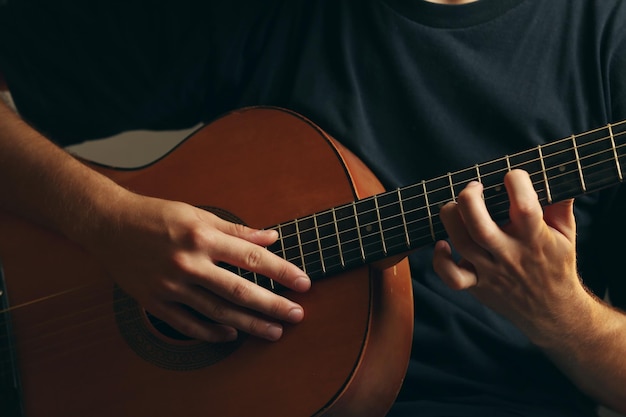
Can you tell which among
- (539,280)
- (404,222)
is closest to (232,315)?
(404,222)

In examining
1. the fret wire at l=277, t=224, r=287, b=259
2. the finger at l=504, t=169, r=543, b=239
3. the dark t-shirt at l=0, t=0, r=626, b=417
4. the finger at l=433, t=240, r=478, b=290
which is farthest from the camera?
the dark t-shirt at l=0, t=0, r=626, b=417

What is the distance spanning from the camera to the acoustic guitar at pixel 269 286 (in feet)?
2.90

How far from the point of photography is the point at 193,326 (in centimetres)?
99

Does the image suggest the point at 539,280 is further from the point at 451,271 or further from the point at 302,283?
the point at 302,283

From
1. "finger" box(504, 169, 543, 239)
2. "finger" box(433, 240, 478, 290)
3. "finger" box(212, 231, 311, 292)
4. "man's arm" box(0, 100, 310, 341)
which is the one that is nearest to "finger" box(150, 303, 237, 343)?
"man's arm" box(0, 100, 310, 341)

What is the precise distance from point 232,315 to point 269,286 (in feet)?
0.22

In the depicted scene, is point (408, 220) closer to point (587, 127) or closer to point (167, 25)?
point (587, 127)

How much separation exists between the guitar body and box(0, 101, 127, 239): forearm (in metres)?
0.04

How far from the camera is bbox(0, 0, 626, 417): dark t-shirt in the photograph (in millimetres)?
1077

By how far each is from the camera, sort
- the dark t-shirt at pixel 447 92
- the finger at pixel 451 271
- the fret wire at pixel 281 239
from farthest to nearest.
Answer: the dark t-shirt at pixel 447 92, the fret wire at pixel 281 239, the finger at pixel 451 271

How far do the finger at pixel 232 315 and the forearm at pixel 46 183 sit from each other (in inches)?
8.9

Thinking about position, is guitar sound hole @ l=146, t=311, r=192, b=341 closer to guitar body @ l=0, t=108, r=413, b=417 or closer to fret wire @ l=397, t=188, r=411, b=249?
guitar body @ l=0, t=108, r=413, b=417

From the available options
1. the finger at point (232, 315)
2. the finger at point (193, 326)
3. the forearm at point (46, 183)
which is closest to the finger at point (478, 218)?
the finger at point (232, 315)

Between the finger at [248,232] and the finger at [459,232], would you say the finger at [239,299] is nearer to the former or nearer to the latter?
the finger at [248,232]
